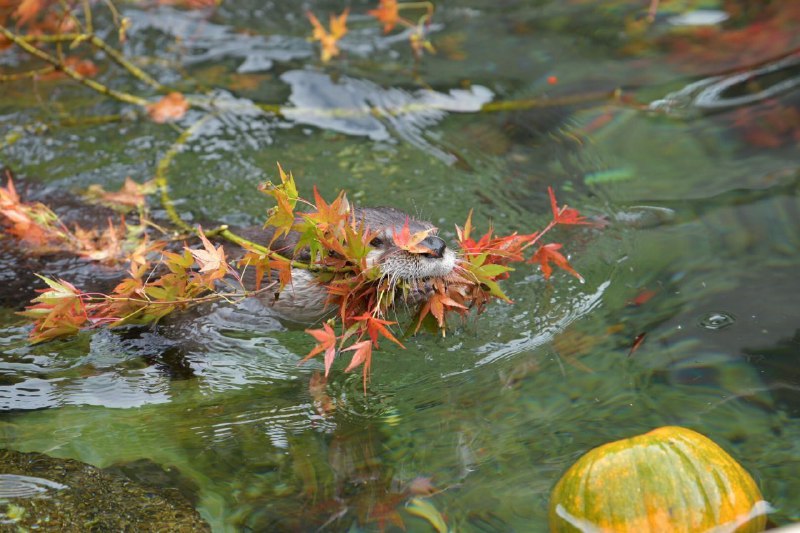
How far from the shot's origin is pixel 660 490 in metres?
2.46

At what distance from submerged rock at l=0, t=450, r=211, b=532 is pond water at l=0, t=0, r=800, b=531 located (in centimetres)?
10

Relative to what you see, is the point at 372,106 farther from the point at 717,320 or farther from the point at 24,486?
the point at 24,486

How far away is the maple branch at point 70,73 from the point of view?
4629 mm

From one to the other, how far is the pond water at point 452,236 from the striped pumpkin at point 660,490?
9.1 inches

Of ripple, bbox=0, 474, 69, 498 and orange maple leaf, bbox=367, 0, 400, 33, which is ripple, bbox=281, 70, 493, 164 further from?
ripple, bbox=0, 474, 69, 498

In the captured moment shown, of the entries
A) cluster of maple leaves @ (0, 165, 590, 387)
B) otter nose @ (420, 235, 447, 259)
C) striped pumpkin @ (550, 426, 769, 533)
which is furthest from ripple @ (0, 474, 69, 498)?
striped pumpkin @ (550, 426, 769, 533)

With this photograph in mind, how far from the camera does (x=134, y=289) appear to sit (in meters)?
3.15

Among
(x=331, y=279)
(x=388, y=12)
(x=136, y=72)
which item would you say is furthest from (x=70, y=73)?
(x=331, y=279)

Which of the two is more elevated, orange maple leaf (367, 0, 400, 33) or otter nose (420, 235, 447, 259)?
otter nose (420, 235, 447, 259)

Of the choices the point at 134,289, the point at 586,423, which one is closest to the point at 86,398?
the point at 134,289

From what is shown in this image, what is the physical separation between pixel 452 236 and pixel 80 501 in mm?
2364

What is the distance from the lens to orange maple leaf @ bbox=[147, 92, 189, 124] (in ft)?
18.6

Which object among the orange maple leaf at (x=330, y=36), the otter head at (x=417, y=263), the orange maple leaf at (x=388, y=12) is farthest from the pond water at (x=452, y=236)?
the otter head at (x=417, y=263)

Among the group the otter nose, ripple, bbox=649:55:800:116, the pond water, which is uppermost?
the otter nose
